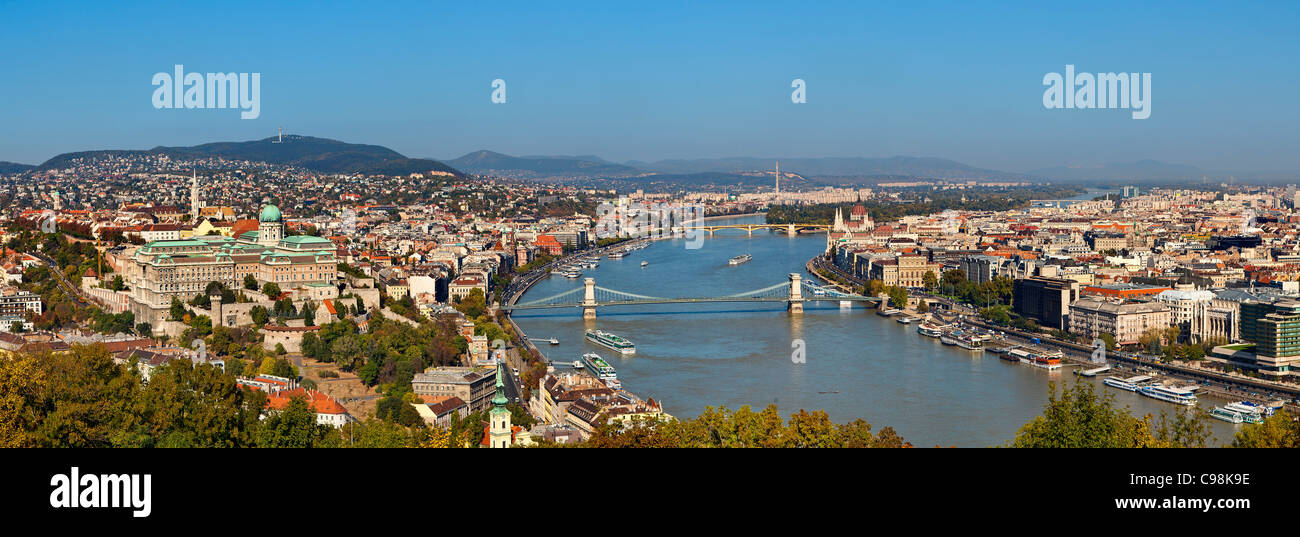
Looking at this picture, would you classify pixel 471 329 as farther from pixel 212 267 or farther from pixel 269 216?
pixel 269 216

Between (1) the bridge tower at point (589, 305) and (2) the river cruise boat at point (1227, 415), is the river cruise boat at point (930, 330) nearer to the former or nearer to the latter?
(1) the bridge tower at point (589, 305)

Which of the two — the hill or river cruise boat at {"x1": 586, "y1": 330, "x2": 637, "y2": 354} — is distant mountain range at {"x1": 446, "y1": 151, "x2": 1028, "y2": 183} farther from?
river cruise boat at {"x1": 586, "y1": 330, "x2": 637, "y2": 354}

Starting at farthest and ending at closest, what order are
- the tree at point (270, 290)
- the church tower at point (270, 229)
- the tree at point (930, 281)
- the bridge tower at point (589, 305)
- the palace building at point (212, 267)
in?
the tree at point (930, 281), the bridge tower at point (589, 305), the church tower at point (270, 229), the tree at point (270, 290), the palace building at point (212, 267)

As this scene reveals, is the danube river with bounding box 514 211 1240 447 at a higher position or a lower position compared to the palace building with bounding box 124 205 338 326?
lower

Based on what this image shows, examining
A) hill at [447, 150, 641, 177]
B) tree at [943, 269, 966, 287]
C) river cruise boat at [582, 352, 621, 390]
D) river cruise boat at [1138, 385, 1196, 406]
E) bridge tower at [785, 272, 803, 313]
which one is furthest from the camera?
hill at [447, 150, 641, 177]

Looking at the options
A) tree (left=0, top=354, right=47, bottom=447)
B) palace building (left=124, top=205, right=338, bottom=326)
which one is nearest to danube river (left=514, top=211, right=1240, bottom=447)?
palace building (left=124, top=205, right=338, bottom=326)

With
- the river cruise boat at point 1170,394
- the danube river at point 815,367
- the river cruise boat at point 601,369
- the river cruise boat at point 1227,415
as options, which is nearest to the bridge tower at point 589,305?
the danube river at point 815,367
